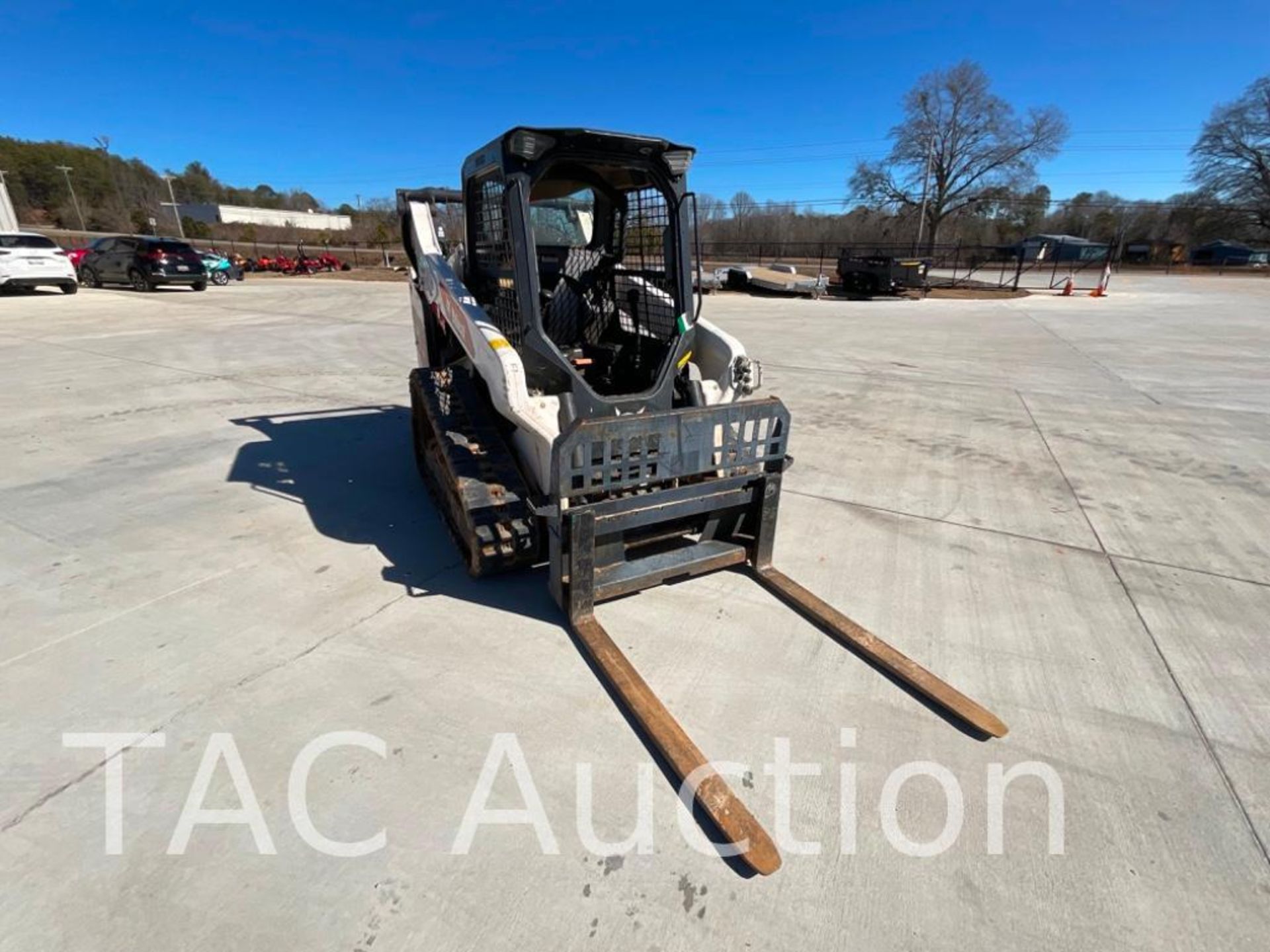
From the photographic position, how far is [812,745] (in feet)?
7.53

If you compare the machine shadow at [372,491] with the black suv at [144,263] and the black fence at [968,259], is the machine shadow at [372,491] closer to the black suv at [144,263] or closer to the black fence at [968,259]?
the black suv at [144,263]

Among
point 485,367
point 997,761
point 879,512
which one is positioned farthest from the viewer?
point 879,512

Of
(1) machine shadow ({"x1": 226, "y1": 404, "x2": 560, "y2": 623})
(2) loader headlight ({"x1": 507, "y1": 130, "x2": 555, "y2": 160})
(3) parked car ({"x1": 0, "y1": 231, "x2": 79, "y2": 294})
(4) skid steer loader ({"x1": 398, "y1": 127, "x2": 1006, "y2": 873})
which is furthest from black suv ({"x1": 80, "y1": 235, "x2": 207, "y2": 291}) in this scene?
(2) loader headlight ({"x1": 507, "y1": 130, "x2": 555, "y2": 160})

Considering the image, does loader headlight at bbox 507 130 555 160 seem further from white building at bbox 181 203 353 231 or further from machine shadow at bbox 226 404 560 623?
white building at bbox 181 203 353 231

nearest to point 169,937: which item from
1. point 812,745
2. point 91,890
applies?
point 91,890

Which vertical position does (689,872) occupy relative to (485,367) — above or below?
below

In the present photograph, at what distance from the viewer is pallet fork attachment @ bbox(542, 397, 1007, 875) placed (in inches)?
98.0

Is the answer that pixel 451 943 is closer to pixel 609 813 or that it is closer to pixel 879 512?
pixel 609 813

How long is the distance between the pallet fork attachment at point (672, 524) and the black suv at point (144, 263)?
72.7ft

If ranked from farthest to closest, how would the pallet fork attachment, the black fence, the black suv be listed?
the black fence, the black suv, the pallet fork attachment

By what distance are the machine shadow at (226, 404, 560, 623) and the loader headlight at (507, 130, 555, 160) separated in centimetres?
220

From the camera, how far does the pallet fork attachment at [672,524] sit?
2488 mm

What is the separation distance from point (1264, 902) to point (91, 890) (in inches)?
134

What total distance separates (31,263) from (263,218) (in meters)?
91.1
